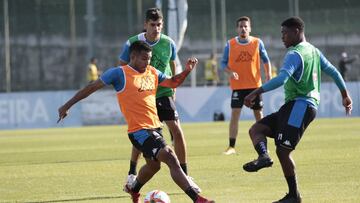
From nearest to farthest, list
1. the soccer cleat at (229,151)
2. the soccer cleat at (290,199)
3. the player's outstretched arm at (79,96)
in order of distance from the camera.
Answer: the player's outstretched arm at (79,96), the soccer cleat at (290,199), the soccer cleat at (229,151)

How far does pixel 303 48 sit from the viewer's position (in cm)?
1026

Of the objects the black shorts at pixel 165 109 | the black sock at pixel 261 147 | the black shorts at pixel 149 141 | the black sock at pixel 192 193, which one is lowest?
the black sock at pixel 192 193

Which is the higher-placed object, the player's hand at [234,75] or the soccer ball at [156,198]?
the player's hand at [234,75]

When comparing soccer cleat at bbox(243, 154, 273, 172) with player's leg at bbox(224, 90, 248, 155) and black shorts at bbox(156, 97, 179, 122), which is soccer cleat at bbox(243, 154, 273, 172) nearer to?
black shorts at bbox(156, 97, 179, 122)

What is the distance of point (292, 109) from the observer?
1027cm

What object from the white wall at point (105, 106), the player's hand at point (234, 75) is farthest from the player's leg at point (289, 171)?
the white wall at point (105, 106)

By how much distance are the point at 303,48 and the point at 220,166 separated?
5.00m

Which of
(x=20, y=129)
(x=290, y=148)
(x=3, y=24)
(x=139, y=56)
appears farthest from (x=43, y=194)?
(x=3, y=24)

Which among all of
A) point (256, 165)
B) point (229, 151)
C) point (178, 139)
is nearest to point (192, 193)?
point (256, 165)

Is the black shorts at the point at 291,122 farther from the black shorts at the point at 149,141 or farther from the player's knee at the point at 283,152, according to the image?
the black shorts at the point at 149,141

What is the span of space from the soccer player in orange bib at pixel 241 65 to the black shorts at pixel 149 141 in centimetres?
730

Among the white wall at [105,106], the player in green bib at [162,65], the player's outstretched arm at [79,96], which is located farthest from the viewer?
the white wall at [105,106]

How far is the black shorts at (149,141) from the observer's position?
986 cm

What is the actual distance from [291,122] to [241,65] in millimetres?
7627
